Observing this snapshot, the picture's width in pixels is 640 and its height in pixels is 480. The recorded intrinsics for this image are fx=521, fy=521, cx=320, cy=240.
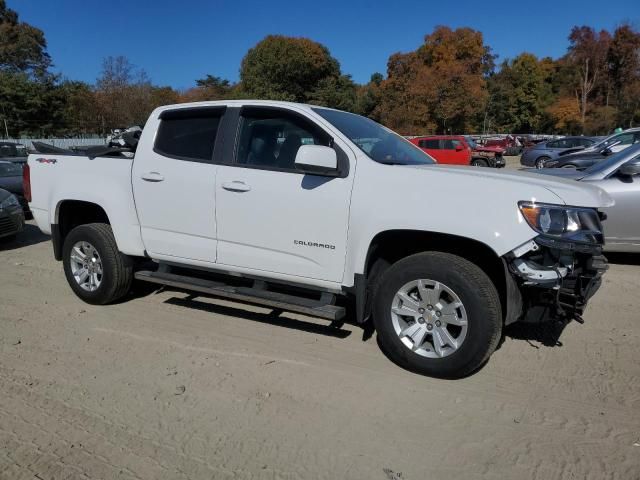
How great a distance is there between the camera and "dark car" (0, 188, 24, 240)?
8.45 metres

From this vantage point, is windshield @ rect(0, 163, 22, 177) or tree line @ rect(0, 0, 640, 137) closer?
windshield @ rect(0, 163, 22, 177)

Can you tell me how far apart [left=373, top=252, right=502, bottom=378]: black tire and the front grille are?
7.24 m

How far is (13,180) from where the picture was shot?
11148mm

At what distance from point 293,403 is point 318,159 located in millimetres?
1659

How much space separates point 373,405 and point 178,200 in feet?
7.96

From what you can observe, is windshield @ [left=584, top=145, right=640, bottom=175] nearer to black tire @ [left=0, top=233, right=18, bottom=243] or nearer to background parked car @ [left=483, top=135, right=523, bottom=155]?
black tire @ [left=0, top=233, right=18, bottom=243]

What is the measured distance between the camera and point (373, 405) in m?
3.32

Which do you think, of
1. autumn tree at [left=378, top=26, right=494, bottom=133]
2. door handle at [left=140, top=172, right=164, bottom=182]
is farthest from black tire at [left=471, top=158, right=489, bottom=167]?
autumn tree at [left=378, top=26, right=494, bottom=133]

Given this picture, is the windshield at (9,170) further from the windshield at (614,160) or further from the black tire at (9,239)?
the windshield at (614,160)

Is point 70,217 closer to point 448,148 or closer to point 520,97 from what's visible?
point 448,148

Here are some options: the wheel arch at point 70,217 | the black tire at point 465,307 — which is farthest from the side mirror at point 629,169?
the wheel arch at point 70,217

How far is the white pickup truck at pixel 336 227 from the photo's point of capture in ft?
10.9

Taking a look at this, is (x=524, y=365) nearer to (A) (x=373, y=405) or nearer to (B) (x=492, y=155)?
(A) (x=373, y=405)

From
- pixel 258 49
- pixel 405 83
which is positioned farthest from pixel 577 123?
pixel 258 49
